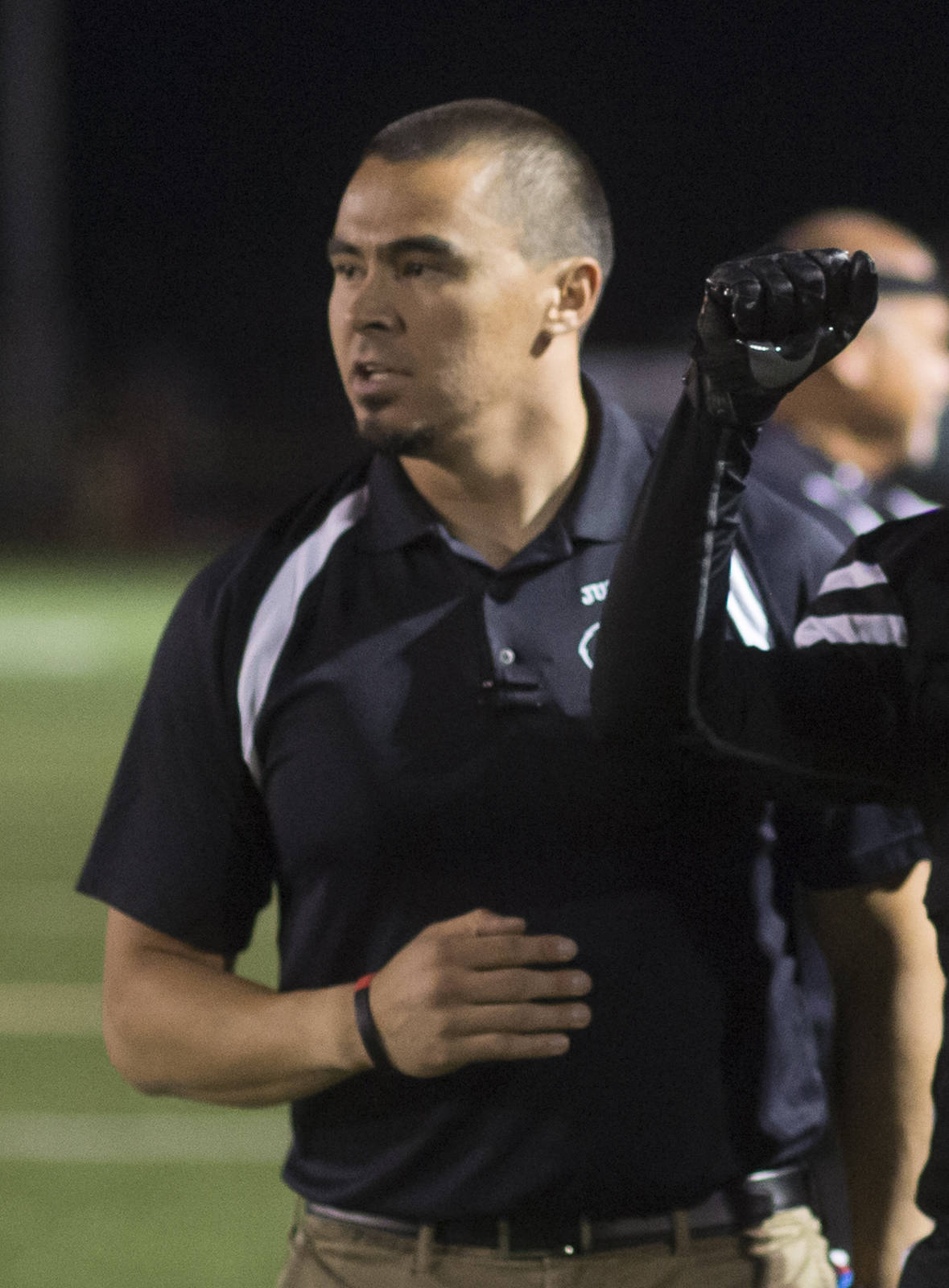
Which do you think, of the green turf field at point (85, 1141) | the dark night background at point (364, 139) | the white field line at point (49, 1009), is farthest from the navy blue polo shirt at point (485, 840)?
the dark night background at point (364, 139)

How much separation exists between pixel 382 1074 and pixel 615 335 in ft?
169

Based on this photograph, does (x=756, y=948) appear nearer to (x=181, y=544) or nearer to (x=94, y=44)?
(x=181, y=544)

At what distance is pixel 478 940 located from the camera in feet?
7.29

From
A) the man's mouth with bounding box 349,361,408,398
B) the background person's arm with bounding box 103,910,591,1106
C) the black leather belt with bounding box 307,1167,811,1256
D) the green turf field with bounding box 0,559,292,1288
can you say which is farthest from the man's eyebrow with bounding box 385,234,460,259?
the green turf field with bounding box 0,559,292,1288

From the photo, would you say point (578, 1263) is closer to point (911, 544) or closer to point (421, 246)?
point (911, 544)

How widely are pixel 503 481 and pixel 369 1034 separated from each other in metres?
0.69

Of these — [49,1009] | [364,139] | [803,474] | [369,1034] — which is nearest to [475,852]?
[369,1034]

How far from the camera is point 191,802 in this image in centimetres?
252

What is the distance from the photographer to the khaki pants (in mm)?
2371

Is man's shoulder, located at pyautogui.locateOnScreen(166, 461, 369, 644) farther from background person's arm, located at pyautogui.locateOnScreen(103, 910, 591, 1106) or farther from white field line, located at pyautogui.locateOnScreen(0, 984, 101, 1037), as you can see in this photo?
white field line, located at pyautogui.locateOnScreen(0, 984, 101, 1037)

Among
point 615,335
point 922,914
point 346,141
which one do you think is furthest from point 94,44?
point 922,914

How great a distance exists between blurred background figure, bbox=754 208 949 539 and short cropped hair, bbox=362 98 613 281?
1381 millimetres

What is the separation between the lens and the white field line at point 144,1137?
5.95m

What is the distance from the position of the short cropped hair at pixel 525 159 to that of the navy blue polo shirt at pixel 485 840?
287 millimetres
